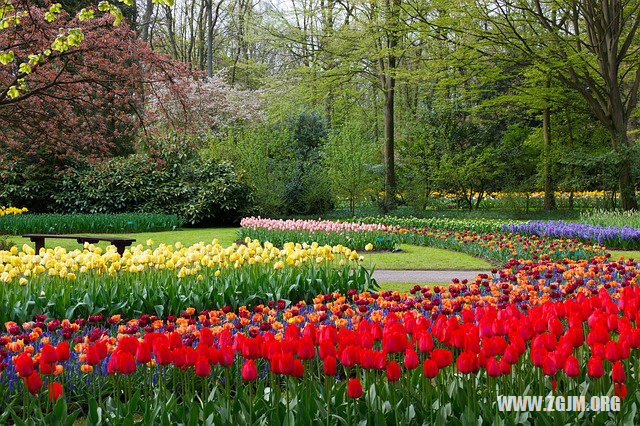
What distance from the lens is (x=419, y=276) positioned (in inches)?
311

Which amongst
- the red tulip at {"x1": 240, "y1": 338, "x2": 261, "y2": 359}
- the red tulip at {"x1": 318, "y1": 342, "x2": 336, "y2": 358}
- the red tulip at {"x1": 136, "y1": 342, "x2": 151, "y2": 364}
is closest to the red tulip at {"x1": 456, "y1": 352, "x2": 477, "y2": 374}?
the red tulip at {"x1": 318, "y1": 342, "x2": 336, "y2": 358}

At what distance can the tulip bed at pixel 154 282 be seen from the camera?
464 cm

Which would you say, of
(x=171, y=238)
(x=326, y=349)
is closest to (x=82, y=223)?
(x=171, y=238)

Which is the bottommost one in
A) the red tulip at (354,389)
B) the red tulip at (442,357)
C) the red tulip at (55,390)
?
the red tulip at (55,390)

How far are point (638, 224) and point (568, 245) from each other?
471 centimetres

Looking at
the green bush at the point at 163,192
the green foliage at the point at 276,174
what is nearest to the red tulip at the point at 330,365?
the green bush at the point at 163,192

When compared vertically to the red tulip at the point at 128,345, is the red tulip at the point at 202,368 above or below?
below

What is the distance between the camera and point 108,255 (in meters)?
5.41

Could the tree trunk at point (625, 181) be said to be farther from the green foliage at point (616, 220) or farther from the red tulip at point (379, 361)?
the red tulip at point (379, 361)

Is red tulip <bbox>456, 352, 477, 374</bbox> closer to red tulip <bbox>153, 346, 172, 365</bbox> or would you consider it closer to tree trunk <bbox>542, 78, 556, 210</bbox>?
red tulip <bbox>153, 346, 172, 365</bbox>

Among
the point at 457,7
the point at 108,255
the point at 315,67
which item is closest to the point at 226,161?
the point at 315,67

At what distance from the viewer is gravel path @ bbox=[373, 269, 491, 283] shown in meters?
7.55

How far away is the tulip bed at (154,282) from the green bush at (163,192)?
1149cm

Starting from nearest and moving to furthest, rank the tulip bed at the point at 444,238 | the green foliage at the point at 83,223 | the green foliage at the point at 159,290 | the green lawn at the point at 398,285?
the green foliage at the point at 159,290 → the green lawn at the point at 398,285 → the tulip bed at the point at 444,238 → the green foliage at the point at 83,223
